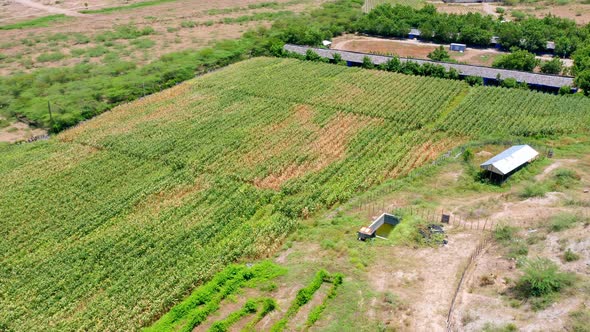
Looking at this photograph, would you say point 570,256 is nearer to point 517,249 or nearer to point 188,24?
point 517,249

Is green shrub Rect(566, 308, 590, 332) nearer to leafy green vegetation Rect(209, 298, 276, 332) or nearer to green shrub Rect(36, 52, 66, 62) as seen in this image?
leafy green vegetation Rect(209, 298, 276, 332)

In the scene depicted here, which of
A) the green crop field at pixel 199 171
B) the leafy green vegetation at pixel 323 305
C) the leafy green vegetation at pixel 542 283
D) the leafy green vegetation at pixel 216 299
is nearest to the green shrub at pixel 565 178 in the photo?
the green crop field at pixel 199 171

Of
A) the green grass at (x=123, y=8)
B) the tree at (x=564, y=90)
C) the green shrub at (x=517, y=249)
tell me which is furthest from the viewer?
the green grass at (x=123, y=8)

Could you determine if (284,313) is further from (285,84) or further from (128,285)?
(285,84)

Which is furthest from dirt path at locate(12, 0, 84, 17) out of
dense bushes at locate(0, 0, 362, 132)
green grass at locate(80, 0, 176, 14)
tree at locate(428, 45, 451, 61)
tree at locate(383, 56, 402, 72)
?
tree at locate(428, 45, 451, 61)

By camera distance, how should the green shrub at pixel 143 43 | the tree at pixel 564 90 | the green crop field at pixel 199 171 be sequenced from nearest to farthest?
the green crop field at pixel 199 171, the tree at pixel 564 90, the green shrub at pixel 143 43

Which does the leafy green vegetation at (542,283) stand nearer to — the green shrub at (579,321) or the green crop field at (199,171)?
the green shrub at (579,321)
